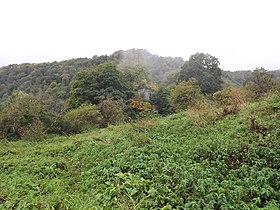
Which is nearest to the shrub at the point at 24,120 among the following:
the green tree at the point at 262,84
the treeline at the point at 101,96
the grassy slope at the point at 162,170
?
the treeline at the point at 101,96

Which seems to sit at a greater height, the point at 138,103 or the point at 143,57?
the point at 143,57

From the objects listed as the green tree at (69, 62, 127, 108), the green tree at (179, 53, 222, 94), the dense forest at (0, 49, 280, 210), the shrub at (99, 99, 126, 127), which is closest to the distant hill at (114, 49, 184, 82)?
the green tree at (179, 53, 222, 94)

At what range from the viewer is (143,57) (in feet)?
242

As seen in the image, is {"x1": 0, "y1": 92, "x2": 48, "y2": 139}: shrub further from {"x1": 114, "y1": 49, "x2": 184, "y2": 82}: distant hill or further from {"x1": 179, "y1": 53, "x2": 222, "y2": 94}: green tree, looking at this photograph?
{"x1": 114, "y1": 49, "x2": 184, "y2": 82}: distant hill

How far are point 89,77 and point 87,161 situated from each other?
706 inches

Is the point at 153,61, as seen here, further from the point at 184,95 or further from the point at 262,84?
the point at 262,84

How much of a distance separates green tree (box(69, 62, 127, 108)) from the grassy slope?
1323cm

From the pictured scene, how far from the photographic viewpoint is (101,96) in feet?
83.0

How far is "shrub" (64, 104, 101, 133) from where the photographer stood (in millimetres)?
19000

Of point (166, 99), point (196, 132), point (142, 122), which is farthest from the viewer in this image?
point (166, 99)

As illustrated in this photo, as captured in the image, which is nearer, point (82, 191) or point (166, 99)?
point (82, 191)

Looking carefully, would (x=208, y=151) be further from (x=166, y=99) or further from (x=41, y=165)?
(x=166, y=99)

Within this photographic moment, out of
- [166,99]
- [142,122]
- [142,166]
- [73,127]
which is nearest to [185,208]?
[142,166]

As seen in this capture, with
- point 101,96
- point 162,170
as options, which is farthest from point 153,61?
point 162,170
